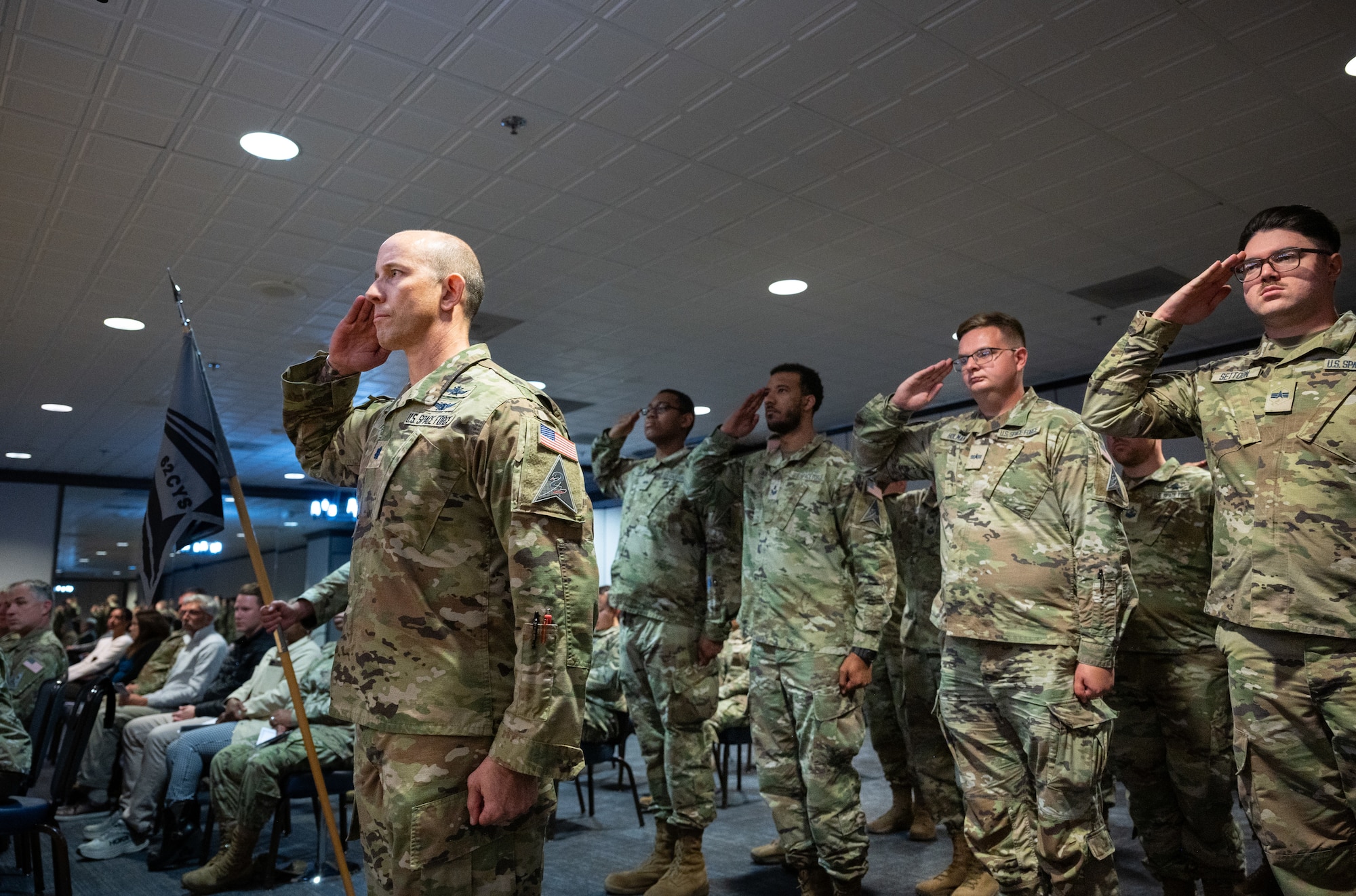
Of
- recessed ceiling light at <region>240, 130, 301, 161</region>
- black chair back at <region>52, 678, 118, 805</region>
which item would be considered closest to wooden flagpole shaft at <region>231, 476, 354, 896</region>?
black chair back at <region>52, 678, 118, 805</region>

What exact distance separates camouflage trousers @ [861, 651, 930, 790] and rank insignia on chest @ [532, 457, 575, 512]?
10.2 ft

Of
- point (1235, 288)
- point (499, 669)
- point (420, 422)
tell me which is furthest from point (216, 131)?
point (1235, 288)

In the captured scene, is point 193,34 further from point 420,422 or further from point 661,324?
point 661,324

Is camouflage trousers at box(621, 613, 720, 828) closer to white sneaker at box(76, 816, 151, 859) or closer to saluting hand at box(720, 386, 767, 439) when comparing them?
saluting hand at box(720, 386, 767, 439)

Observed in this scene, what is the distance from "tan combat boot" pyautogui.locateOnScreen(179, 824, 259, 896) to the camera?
11.3 ft

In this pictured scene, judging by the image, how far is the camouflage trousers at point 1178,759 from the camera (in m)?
2.80

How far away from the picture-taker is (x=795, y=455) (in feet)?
10.8

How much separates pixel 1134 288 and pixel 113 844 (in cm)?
636

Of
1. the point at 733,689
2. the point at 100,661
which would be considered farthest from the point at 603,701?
the point at 100,661

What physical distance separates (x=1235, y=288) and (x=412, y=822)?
19.3 feet

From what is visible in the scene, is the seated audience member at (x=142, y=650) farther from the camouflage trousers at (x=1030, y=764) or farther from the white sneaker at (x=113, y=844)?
the camouflage trousers at (x=1030, y=764)

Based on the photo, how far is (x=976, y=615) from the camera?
2.47 meters

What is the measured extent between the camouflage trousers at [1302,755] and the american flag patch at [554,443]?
142cm

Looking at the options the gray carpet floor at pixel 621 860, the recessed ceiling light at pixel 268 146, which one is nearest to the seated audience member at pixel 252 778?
the gray carpet floor at pixel 621 860
